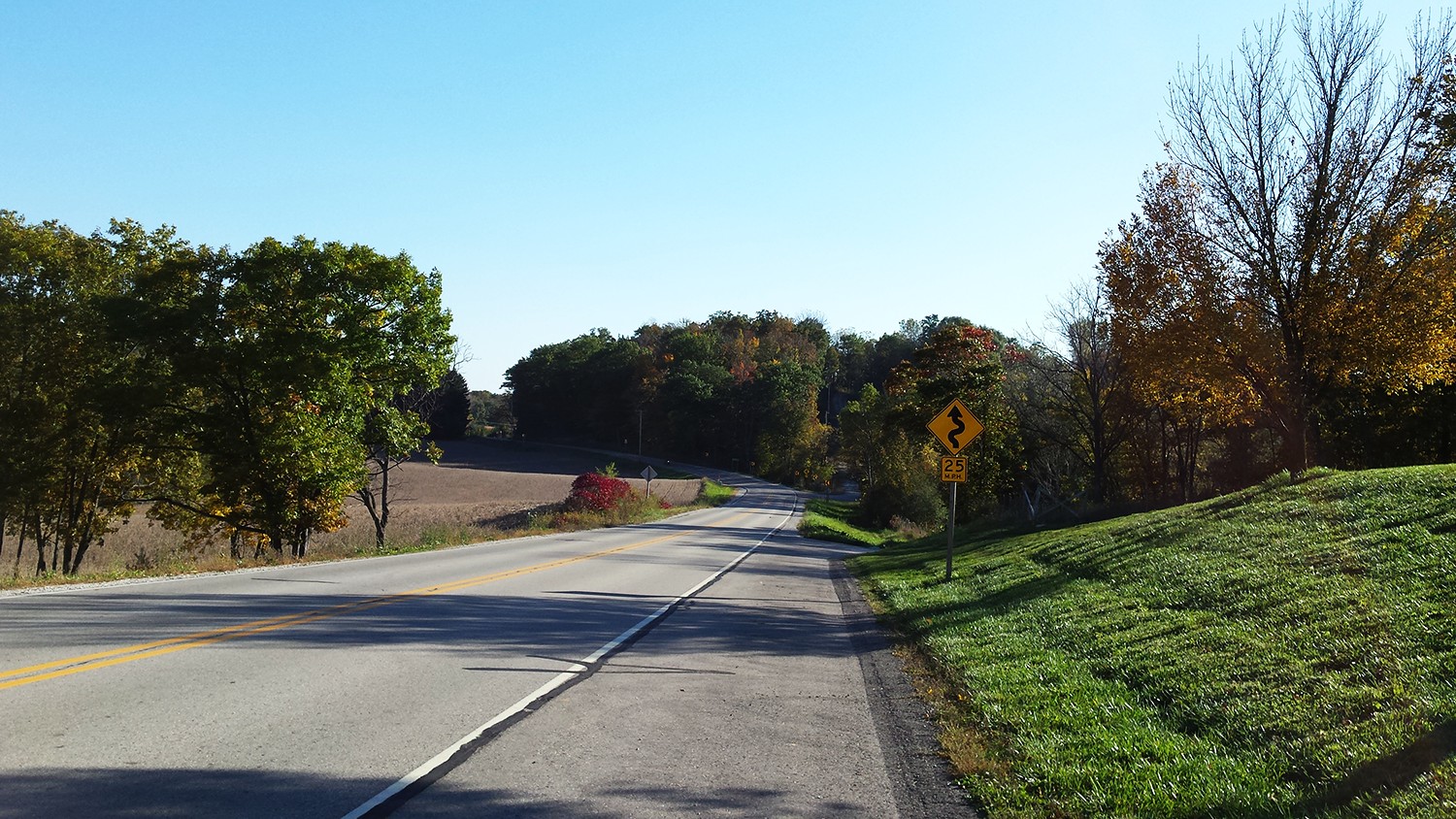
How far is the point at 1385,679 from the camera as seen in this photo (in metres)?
6.71

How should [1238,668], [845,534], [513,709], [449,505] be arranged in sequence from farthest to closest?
[449,505], [845,534], [1238,668], [513,709]

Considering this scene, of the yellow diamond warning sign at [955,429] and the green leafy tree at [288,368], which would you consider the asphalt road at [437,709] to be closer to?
the yellow diamond warning sign at [955,429]

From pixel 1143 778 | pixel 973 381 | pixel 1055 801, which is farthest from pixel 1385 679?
pixel 973 381

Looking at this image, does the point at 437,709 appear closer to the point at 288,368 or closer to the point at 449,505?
the point at 288,368

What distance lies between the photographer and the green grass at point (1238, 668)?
5.59 metres

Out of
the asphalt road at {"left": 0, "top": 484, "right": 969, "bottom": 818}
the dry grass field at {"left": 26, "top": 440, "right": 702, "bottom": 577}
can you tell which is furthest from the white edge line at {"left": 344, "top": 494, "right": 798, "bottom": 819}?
the dry grass field at {"left": 26, "top": 440, "right": 702, "bottom": 577}

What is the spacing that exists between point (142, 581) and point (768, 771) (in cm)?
1239

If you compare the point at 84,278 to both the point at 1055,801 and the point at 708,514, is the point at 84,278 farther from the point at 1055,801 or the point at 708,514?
the point at 708,514

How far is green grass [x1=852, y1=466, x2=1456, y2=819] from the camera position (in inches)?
220

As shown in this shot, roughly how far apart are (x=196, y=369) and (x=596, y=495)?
932 inches

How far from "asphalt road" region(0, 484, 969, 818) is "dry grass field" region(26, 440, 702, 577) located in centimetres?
803

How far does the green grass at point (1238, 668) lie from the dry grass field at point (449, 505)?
14.6 metres

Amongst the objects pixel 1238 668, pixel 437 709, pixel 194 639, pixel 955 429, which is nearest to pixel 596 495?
pixel 955 429

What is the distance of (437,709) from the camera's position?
24.1 feet
